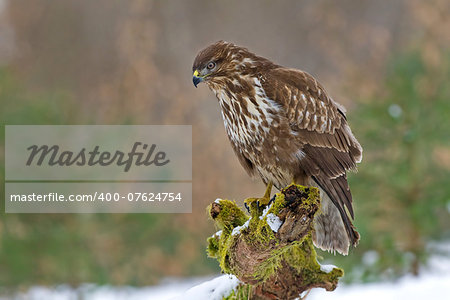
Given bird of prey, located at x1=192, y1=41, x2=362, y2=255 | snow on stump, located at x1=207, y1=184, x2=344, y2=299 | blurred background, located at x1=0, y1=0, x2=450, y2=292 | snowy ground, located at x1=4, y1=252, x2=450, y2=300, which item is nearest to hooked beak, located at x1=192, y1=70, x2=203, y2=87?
bird of prey, located at x1=192, y1=41, x2=362, y2=255

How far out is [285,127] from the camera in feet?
12.2

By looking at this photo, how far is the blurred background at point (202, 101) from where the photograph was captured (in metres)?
7.09

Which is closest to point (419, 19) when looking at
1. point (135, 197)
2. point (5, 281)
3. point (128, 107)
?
point (128, 107)

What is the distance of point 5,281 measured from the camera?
7363 mm

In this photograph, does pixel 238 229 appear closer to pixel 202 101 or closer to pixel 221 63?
pixel 221 63

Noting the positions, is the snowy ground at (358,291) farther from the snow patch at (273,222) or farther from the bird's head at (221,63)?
the bird's head at (221,63)

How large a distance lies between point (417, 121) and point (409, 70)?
642mm

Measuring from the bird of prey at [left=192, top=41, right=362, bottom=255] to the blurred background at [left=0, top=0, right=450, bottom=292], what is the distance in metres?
3.11

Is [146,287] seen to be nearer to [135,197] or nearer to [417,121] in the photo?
[135,197]

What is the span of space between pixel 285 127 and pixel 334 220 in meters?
0.72

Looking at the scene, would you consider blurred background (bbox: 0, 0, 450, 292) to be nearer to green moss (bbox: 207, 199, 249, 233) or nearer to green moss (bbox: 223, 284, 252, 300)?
A: green moss (bbox: 223, 284, 252, 300)

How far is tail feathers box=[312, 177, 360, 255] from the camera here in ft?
12.4

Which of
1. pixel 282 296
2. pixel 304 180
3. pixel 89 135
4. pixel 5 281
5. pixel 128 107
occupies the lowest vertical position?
pixel 282 296

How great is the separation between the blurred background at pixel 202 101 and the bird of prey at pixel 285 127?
3105 mm
